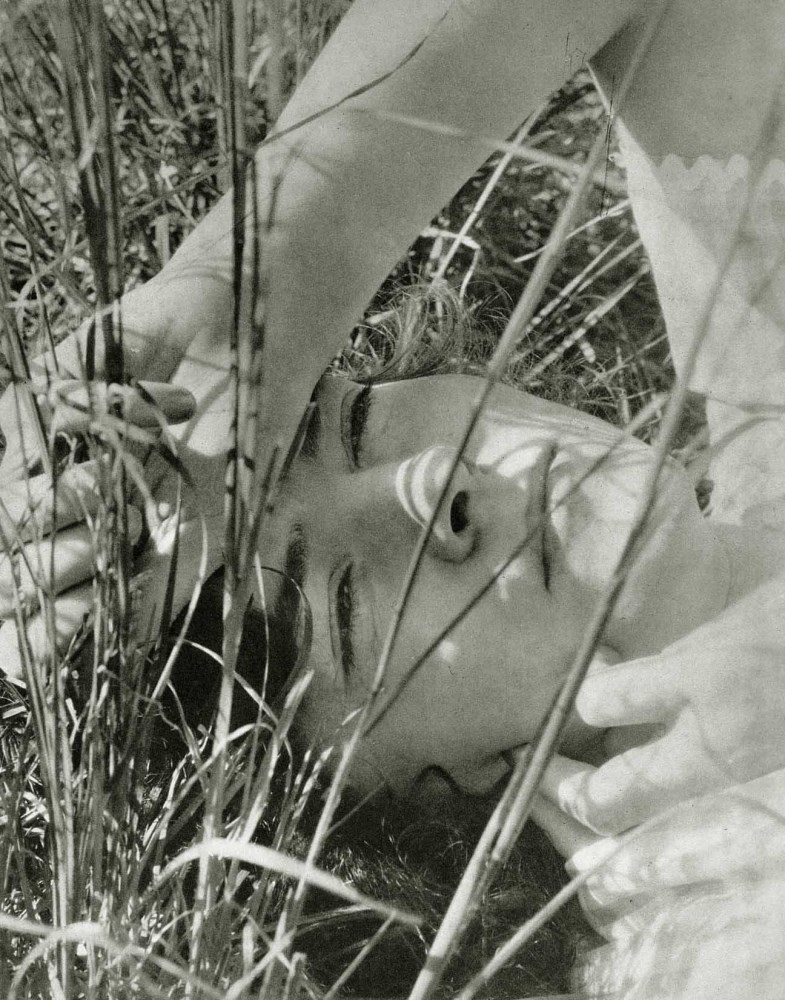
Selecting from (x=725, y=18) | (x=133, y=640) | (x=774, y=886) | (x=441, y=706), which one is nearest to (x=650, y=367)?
(x=725, y=18)

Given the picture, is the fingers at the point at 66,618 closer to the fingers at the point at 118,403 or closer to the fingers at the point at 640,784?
the fingers at the point at 118,403

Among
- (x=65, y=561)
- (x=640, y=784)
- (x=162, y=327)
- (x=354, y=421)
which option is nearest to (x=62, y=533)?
(x=65, y=561)

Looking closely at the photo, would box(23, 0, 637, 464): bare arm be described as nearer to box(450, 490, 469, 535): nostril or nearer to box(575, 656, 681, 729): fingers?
box(450, 490, 469, 535): nostril

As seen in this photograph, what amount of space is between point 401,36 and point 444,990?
2.11 ft

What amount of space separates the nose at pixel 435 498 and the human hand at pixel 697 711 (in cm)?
12

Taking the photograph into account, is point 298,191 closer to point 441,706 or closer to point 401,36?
point 401,36

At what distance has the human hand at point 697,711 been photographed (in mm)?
599

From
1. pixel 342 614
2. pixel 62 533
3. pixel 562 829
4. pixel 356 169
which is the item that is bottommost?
pixel 562 829

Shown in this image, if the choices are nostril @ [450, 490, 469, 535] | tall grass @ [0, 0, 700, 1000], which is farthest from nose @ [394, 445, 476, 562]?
tall grass @ [0, 0, 700, 1000]

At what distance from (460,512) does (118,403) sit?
28 centimetres

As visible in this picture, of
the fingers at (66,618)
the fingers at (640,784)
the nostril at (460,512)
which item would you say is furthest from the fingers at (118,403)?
the fingers at (640,784)

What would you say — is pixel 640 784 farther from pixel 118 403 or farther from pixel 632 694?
pixel 118 403

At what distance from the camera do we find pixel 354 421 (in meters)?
0.76

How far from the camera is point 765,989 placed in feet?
1.78
